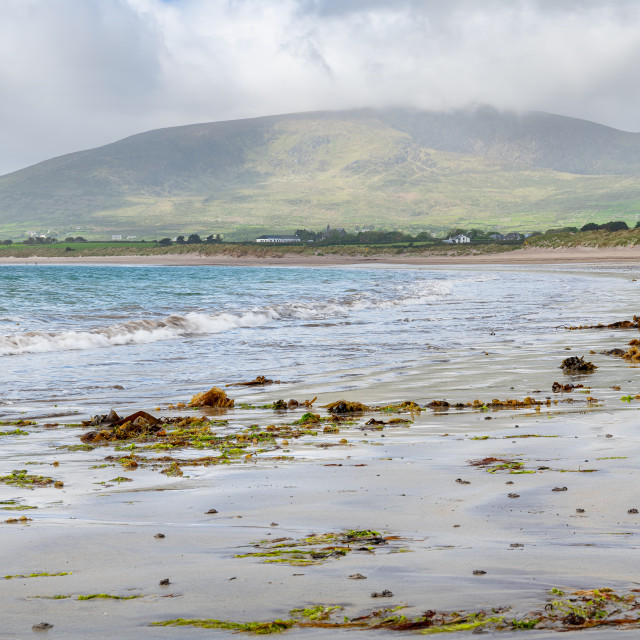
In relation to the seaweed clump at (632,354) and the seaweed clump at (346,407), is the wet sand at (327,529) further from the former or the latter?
the seaweed clump at (632,354)

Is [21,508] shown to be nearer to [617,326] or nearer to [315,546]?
[315,546]

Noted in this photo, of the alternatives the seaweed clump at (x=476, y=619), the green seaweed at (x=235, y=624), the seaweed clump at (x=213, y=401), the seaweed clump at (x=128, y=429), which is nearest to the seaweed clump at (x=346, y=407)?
the seaweed clump at (x=213, y=401)

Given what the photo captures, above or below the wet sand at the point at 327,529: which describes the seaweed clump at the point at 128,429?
below

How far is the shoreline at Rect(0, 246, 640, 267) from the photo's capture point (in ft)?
324

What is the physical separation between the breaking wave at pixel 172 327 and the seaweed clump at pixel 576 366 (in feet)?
44.4

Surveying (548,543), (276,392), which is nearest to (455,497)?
(548,543)

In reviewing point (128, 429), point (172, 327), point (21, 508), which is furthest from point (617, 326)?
point (21, 508)

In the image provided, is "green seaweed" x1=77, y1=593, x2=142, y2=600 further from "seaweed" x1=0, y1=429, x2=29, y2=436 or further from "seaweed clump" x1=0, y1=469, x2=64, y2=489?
"seaweed" x1=0, y1=429, x2=29, y2=436

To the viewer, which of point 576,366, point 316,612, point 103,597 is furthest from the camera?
point 576,366

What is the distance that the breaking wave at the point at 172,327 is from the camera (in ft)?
69.3

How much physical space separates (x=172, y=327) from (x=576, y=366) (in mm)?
15664

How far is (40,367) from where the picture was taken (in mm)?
17219

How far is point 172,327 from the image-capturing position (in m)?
26.1

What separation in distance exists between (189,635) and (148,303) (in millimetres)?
35819
